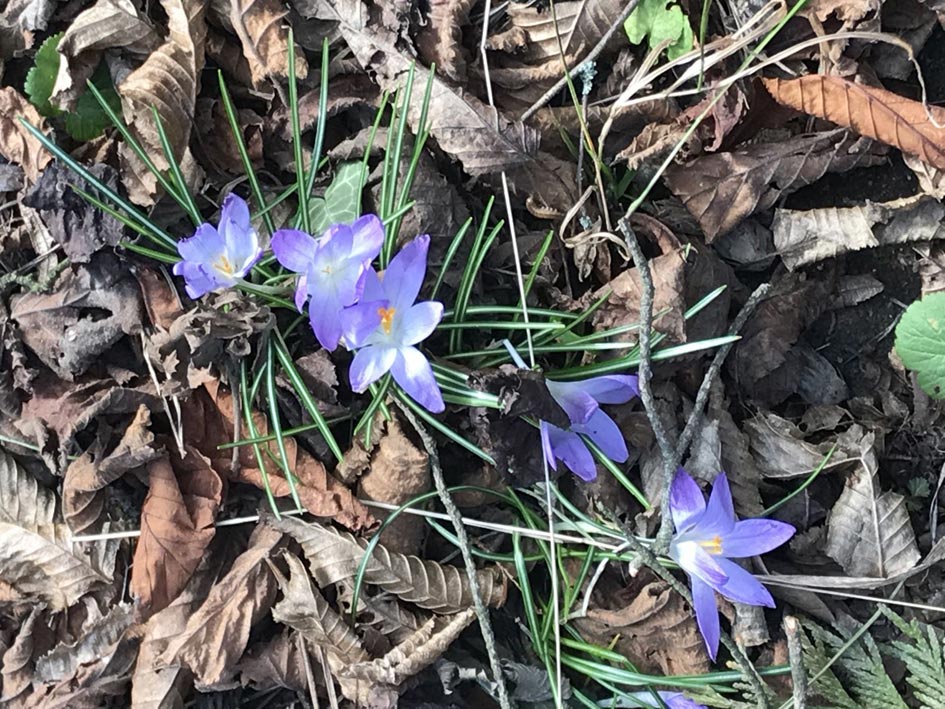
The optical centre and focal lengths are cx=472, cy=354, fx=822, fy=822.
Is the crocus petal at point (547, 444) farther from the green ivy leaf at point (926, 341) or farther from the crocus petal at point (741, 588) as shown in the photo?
the green ivy leaf at point (926, 341)

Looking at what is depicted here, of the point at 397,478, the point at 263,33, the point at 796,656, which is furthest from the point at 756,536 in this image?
the point at 263,33

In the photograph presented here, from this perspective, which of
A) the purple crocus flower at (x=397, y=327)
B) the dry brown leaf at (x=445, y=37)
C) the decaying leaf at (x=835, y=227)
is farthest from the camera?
the decaying leaf at (x=835, y=227)

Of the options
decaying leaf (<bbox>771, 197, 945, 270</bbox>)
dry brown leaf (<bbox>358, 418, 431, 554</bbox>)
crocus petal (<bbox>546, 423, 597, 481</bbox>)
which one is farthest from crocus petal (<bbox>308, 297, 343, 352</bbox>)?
decaying leaf (<bbox>771, 197, 945, 270</bbox>)

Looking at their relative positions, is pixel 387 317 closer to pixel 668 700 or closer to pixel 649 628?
pixel 649 628

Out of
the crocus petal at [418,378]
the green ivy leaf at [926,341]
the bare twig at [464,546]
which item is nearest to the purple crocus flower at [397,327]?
the crocus petal at [418,378]

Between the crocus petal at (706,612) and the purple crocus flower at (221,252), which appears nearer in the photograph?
the purple crocus flower at (221,252)

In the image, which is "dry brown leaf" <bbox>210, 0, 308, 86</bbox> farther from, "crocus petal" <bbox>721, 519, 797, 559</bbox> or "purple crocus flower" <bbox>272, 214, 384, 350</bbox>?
"crocus petal" <bbox>721, 519, 797, 559</bbox>
